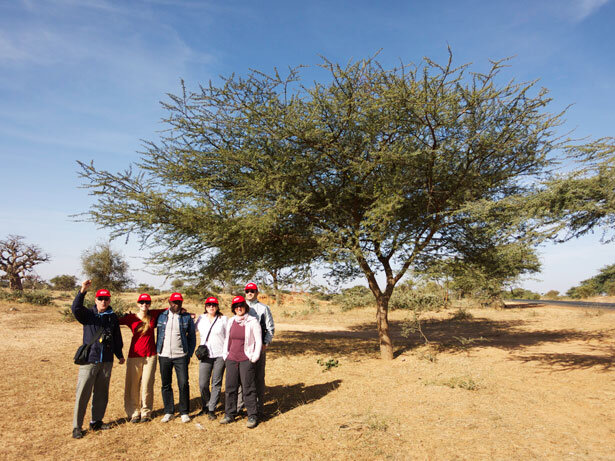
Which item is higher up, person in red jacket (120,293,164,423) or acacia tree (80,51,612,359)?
acacia tree (80,51,612,359)

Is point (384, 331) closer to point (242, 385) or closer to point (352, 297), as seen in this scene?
point (352, 297)

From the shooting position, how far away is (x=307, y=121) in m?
9.13

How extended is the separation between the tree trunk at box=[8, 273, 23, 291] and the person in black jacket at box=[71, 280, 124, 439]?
1479 inches

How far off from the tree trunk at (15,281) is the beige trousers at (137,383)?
37.4 metres

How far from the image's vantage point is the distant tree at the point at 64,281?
1992 inches

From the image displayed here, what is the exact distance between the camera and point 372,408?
23.6 feet

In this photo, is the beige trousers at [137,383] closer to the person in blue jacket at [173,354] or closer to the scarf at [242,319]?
the person in blue jacket at [173,354]

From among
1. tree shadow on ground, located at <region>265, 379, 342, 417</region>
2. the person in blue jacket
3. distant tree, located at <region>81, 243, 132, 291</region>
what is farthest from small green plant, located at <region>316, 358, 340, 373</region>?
distant tree, located at <region>81, 243, 132, 291</region>

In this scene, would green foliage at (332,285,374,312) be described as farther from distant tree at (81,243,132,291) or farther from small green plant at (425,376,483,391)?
distant tree at (81,243,132,291)

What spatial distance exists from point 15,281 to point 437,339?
3885 cm

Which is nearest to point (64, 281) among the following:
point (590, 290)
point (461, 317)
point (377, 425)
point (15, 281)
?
point (15, 281)

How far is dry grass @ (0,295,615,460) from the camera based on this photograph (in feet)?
17.5

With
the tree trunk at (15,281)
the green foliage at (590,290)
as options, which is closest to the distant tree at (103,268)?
the tree trunk at (15,281)

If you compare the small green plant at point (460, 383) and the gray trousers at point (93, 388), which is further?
the small green plant at point (460, 383)
